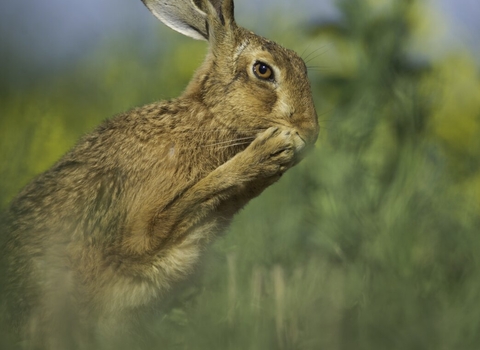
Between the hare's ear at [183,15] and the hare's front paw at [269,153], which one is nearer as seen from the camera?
the hare's front paw at [269,153]

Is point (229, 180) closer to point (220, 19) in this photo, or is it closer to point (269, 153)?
point (269, 153)

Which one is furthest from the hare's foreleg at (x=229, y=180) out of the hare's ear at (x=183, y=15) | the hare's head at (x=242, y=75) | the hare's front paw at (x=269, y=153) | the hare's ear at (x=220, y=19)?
the hare's ear at (x=183, y=15)

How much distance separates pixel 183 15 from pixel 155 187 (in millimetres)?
1405

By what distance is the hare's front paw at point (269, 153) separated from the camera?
4355 millimetres

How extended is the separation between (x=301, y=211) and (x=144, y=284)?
1320 mm

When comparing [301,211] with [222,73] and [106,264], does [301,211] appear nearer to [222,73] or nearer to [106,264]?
→ [222,73]

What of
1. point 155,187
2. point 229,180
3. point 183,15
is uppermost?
point 183,15

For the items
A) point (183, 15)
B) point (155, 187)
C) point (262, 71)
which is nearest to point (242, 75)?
point (262, 71)

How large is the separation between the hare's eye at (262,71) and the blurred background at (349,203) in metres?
0.54

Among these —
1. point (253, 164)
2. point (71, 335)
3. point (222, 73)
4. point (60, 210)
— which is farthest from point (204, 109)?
point (71, 335)

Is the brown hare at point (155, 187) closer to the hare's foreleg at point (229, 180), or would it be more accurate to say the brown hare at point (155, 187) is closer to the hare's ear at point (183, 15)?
the hare's foreleg at point (229, 180)

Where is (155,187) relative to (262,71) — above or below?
below

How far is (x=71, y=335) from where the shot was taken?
2855 mm

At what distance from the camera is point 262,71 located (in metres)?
4.88
